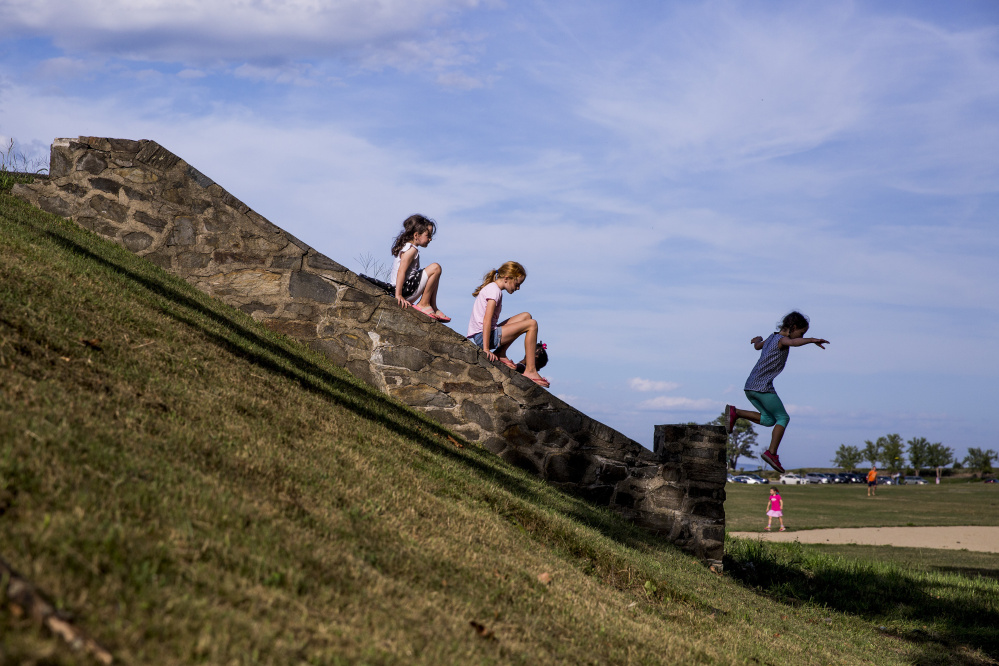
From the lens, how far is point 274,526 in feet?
11.6

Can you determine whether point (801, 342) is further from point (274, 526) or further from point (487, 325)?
point (274, 526)

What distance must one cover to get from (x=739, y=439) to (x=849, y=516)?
290 ft

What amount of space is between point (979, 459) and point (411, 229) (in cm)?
11168

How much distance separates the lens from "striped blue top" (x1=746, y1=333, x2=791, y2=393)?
898cm

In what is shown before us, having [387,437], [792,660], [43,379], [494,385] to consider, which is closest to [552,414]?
[494,385]

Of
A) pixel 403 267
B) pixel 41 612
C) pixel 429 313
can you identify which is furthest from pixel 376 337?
pixel 41 612

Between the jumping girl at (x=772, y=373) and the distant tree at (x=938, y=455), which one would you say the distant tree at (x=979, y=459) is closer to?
the distant tree at (x=938, y=455)

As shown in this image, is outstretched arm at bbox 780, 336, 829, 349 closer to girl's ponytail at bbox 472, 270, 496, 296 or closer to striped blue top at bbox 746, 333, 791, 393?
striped blue top at bbox 746, 333, 791, 393

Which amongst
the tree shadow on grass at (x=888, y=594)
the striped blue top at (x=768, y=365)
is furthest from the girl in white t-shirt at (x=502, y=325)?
the tree shadow on grass at (x=888, y=594)

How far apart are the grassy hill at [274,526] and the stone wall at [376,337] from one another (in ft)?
1.60

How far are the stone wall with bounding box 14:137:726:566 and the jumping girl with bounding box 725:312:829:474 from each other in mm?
734

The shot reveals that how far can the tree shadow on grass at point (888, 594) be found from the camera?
26.6ft

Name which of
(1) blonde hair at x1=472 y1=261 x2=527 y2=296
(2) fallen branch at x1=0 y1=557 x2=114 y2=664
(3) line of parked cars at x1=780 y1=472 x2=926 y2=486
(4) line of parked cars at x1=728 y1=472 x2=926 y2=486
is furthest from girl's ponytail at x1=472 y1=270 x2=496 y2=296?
(3) line of parked cars at x1=780 y1=472 x2=926 y2=486

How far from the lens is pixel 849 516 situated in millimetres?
25844
